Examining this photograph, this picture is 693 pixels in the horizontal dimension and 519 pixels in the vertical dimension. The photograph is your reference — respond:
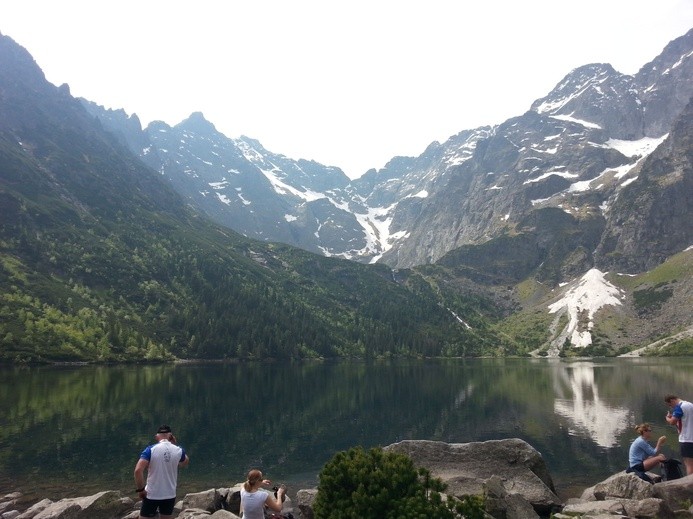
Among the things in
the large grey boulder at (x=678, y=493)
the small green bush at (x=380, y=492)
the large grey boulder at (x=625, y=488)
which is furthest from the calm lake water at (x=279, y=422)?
the small green bush at (x=380, y=492)

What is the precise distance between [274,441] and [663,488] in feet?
128

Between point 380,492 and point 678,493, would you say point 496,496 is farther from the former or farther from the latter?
point 380,492

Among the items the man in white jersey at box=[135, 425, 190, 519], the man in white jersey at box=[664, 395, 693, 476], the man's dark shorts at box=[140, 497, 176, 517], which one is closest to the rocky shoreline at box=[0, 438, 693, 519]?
the man in white jersey at box=[664, 395, 693, 476]

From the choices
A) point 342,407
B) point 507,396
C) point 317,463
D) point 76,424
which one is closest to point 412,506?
point 317,463

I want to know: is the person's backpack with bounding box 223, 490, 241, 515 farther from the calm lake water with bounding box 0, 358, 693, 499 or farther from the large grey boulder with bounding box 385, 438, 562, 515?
the calm lake water with bounding box 0, 358, 693, 499

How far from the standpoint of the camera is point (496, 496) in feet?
66.9

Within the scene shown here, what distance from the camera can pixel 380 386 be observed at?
104750 millimetres

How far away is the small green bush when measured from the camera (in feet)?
45.3

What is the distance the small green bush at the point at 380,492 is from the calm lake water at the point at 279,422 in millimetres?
22879

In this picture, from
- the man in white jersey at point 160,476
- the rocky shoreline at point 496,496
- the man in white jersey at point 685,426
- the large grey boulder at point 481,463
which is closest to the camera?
the man in white jersey at point 160,476

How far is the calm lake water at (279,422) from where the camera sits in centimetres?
3934

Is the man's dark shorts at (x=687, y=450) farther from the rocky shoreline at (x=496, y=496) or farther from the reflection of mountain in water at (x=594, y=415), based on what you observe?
the reflection of mountain in water at (x=594, y=415)

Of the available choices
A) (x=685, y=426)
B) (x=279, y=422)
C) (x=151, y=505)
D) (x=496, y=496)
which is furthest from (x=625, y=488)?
(x=279, y=422)

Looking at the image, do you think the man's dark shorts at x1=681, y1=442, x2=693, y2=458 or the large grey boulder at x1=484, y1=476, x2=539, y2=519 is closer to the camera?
the large grey boulder at x1=484, y1=476, x2=539, y2=519
